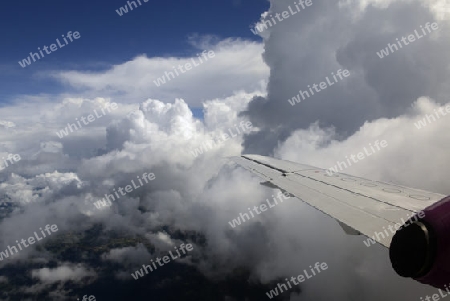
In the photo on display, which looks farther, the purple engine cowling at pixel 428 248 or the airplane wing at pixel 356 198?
the airplane wing at pixel 356 198

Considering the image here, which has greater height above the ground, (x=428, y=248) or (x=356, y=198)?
(x=428, y=248)

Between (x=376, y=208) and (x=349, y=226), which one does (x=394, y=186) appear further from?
(x=349, y=226)

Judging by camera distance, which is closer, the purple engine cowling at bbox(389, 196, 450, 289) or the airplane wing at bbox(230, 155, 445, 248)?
the purple engine cowling at bbox(389, 196, 450, 289)

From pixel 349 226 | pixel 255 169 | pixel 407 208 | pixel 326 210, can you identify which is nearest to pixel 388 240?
pixel 349 226

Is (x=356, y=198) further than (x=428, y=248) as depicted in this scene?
Yes
